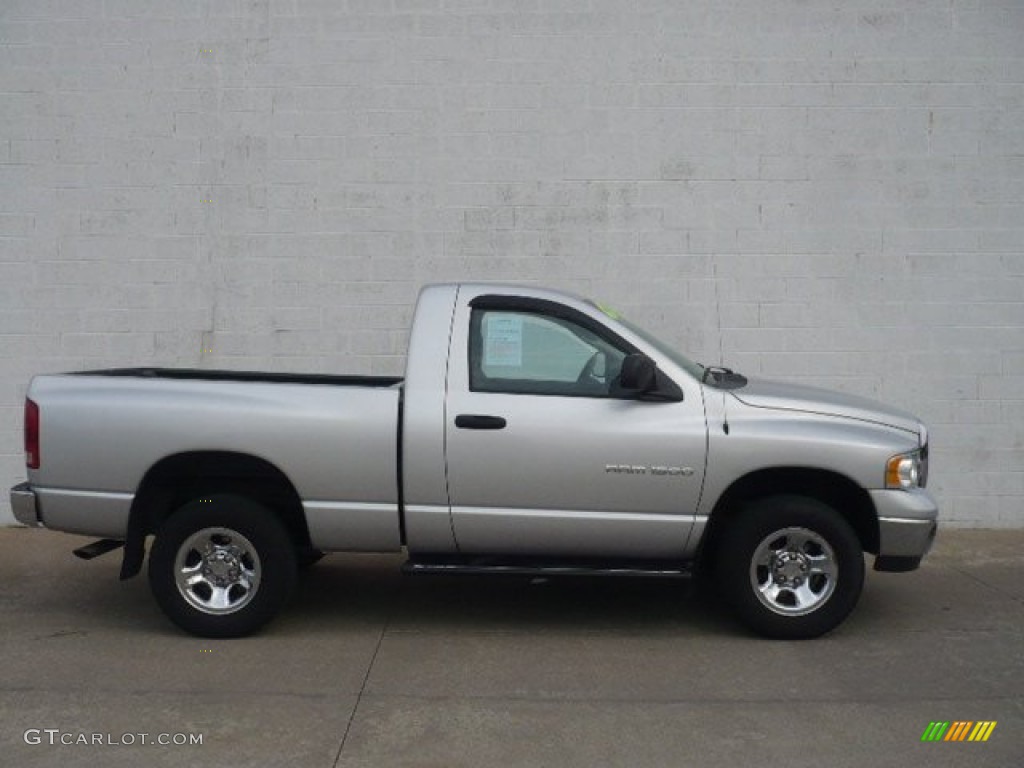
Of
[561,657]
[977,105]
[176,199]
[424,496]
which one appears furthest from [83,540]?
[977,105]

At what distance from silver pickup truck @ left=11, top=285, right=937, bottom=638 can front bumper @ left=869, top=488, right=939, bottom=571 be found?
12 millimetres

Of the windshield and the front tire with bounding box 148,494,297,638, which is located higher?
the windshield

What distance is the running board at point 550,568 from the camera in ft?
19.7

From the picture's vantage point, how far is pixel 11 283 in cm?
903

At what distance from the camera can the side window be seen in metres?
6.03

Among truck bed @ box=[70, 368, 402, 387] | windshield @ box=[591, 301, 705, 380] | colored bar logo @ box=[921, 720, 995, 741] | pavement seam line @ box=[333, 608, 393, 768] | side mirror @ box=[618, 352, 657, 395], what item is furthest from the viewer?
truck bed @ box=[70, 368, 402, 387]

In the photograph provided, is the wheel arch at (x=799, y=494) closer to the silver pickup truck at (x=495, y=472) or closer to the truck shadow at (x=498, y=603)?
the silver pickup truck at (x=495, y=472)

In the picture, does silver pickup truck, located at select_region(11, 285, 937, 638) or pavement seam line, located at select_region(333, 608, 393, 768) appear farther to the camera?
silver pickup truck, located at select_region(11, 285, 937, 638)

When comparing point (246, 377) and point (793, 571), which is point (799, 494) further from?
point (246, 377)

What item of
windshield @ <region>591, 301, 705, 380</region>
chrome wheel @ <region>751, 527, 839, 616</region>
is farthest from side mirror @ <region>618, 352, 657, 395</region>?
Result: chrome wheel @ <region>751, 527, 839, 616</region>

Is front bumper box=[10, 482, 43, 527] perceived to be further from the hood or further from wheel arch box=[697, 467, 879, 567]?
the hood

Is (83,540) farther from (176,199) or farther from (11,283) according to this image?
(176,199)

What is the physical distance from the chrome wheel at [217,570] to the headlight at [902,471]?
3503 mm

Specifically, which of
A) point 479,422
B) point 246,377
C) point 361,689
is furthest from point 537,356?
point 361,689
